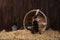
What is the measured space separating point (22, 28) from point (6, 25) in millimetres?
700

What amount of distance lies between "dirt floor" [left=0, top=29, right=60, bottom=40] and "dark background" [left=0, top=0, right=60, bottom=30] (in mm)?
506

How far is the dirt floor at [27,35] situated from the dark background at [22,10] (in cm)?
51

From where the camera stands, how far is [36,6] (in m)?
9.98

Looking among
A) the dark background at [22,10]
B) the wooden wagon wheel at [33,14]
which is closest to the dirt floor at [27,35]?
the wooden wagon wheel at [33,14]

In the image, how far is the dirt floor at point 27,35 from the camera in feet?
28.6

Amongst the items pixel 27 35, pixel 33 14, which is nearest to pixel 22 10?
pixel 33 14

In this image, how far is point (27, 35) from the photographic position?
9227 mm

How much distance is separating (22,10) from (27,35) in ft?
4.25

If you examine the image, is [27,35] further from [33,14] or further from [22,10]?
[22,10]

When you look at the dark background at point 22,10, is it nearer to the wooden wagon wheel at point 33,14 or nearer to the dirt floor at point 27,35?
the wooden wagon wheel at point 33,14

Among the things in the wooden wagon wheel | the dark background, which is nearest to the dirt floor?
the wooden wagon wheel

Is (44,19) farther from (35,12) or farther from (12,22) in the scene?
(12,22)

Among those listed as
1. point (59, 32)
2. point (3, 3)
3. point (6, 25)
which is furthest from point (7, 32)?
point (59, 32)

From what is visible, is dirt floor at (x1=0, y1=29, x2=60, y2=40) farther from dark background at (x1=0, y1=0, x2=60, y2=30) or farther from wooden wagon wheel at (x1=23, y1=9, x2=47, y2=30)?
dark background at (x1=0, y1=0, x2=60, y2=30)
